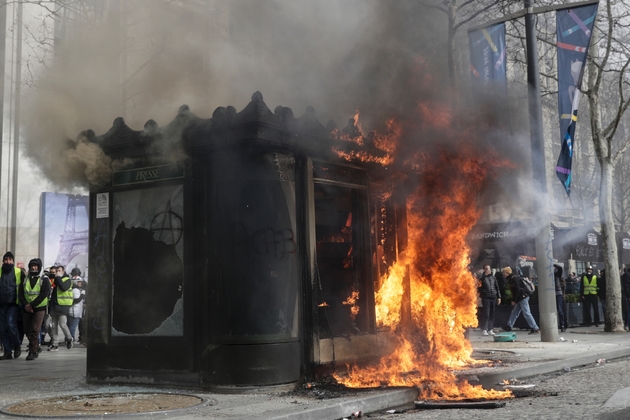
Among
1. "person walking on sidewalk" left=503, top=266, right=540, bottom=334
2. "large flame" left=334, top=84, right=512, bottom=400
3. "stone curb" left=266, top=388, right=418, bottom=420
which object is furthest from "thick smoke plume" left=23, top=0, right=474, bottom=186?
"person walking on sidewalk" left=503, top=266, right=540, bottom=334

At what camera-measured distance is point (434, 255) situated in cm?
876

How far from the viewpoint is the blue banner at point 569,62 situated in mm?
12508

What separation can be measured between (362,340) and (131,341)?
8.43 ft

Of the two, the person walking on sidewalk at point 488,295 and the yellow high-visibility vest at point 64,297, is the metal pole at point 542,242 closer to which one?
the person walking on sidewalk at point 488,295

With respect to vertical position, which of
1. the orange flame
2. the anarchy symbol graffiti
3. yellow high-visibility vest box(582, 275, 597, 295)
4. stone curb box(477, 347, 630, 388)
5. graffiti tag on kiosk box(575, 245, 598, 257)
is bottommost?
stone curb box(477, 347, 630, 388)

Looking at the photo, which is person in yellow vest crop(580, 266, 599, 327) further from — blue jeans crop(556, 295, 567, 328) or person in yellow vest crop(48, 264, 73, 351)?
person in yellow vest crop(48, 264, 73, 351)

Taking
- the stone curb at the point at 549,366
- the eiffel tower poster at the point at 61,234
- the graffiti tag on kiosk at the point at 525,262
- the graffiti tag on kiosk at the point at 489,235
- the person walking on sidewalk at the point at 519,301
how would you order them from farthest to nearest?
the graffiti tag on kiosk at the point at 525,262 < the eiffel tower poster at the point at 61,234 < the graffiti tag on kiosk at the point at 489,235 < the person walking on sidewalk at the point at 519,301 < the stone curb at the point at 549,366

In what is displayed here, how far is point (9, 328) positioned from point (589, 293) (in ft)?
46.9

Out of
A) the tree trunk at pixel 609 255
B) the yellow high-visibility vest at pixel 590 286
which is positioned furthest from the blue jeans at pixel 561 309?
the yellow high-visibility vest at pixel 590 286

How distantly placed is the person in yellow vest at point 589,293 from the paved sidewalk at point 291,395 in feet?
18.8

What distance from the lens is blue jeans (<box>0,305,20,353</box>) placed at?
11438 millimetres

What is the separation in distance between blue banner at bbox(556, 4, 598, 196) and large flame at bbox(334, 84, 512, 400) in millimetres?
4264

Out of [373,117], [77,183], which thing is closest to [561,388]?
[373,117]

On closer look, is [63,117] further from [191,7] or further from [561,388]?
[561,388]
